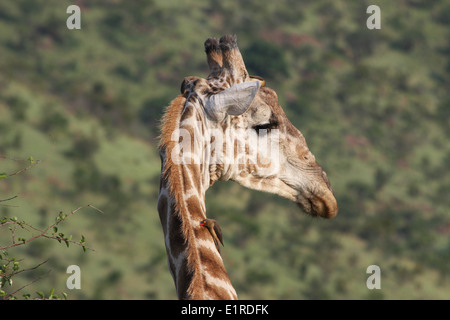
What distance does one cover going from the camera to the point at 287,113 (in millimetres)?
41562

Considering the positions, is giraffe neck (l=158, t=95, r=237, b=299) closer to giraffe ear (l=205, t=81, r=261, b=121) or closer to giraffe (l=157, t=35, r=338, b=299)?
giraffe (l=157, t=35, r=338, b=299)

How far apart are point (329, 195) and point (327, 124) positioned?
36.0 meters

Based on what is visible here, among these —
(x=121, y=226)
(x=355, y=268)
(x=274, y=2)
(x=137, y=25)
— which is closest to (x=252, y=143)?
(x=121, y=226)

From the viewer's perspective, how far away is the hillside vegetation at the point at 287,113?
2661cm

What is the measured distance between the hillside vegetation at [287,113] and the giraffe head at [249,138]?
16047 mm

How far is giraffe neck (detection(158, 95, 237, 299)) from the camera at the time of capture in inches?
168

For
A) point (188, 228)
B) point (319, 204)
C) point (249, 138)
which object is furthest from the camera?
point (319, 204)

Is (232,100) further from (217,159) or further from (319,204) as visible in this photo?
→ (319,204)

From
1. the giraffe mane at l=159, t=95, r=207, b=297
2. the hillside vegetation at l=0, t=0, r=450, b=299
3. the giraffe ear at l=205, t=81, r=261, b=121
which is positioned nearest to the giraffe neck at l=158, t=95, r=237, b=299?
the giraffe mane at l=159, t=95, r=207, b=297

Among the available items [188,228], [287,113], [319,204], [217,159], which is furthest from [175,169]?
[287,113]

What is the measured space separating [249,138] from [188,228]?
4.48ft

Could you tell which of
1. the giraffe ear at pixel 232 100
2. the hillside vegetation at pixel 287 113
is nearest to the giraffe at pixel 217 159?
the giraffe ear at pixel 232 100

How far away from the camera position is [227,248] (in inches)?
1118
